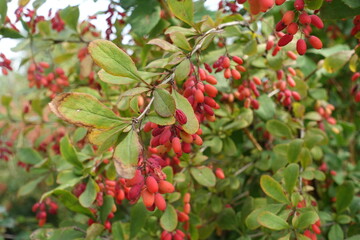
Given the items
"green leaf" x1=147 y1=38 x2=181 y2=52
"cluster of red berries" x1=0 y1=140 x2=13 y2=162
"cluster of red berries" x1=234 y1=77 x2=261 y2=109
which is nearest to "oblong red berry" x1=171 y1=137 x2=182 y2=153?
"green leaf" x1=147 y1=38 x2=181 y2=52

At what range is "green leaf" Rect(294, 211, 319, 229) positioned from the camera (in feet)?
2.98

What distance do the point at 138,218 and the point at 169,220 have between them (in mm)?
95

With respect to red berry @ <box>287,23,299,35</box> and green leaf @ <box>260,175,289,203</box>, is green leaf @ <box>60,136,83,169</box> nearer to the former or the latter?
green leaf @ <box>260,175,289,203</box>

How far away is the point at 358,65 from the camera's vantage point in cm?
115

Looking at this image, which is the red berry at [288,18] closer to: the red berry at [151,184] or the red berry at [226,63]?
the red berry at [226,63]

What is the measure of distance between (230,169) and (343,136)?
62cm

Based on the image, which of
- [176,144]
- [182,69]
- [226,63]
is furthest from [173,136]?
[226,63]

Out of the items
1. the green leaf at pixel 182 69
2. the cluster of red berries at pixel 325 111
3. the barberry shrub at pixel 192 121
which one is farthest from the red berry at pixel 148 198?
the cluster of red berries at pixel 325 111

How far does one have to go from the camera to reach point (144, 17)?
1.27 metres

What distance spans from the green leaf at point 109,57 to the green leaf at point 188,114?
4.1 inches

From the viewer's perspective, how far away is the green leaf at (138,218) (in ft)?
3.68

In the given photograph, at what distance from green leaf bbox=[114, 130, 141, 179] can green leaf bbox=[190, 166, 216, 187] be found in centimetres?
53

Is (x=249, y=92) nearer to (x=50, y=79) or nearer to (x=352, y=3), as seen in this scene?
(x=352, y=3)

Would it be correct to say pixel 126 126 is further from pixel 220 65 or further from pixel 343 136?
pixel 343 136
